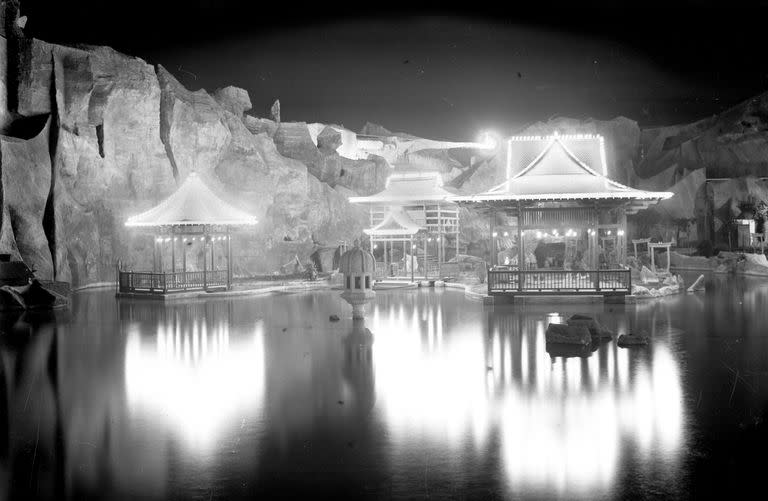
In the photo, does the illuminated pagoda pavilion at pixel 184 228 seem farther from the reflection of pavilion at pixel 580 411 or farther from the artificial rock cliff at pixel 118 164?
the reflection of pavilion at pixel 580 411

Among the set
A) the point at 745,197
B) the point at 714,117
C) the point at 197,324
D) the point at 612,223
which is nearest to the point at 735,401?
the point at 197,324

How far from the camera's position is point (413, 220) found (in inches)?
1492

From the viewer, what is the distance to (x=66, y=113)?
103 feet

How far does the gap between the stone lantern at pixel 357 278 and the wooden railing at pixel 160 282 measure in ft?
33.5

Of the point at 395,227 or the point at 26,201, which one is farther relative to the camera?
the point at 395,227

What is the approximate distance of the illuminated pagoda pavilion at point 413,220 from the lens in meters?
35.0

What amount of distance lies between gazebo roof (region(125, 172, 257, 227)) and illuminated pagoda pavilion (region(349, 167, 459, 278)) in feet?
29.8

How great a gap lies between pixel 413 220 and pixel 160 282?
1556 centimetres

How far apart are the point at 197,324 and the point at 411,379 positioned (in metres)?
9.03

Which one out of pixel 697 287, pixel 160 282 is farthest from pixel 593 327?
pixel 160 282

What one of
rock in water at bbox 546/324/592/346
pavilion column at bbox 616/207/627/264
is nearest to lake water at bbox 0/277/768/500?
rock in water at bbox 546/324/592/346

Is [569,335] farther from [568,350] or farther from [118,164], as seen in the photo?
[118,164]

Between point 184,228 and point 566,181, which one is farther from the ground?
point 566,181

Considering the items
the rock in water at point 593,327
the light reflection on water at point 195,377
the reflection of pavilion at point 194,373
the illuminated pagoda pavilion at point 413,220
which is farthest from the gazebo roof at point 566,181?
the light reflection on water at point 195,377
